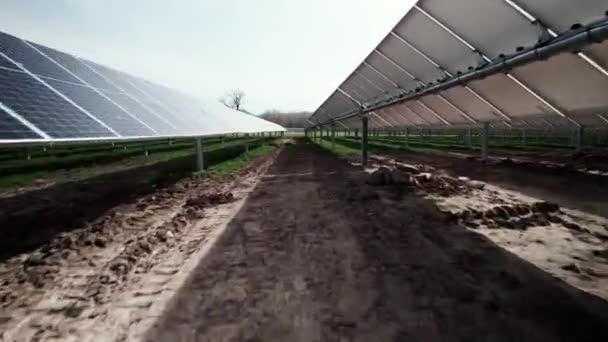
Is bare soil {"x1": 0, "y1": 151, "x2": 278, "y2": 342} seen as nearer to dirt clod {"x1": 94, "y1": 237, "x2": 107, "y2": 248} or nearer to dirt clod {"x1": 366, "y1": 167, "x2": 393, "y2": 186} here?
dirt clod {"x1": 94, "y1": 237, "x2": 107, "y2": 248}

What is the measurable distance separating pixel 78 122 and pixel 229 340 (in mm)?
6153

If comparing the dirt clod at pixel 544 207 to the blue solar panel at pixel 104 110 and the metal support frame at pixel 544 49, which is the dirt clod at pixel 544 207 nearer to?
the metal support frame at pixel 544 49

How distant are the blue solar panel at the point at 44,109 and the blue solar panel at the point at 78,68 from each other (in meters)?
3.22

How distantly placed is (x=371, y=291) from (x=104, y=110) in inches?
319

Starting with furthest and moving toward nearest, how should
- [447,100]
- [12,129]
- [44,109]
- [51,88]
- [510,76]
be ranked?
[447,100], [510,76], [51,88], [44,109], [12,129]

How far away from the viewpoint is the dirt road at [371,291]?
133 inches

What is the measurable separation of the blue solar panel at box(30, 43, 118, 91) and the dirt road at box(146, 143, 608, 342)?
26.2 feet

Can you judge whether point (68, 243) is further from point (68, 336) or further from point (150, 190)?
point (150, 190)

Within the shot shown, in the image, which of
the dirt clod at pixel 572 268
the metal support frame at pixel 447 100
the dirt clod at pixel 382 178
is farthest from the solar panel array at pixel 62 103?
the metal support frame at pixel 447 100

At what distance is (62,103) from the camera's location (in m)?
7.96

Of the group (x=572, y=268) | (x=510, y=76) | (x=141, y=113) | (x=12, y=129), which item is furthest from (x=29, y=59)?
(x=510, y=76)

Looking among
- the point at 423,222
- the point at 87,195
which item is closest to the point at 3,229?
the point at 87,195

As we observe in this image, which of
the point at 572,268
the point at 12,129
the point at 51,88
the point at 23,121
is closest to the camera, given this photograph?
the point at 572,268

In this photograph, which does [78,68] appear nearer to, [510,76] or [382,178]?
[382,178]
